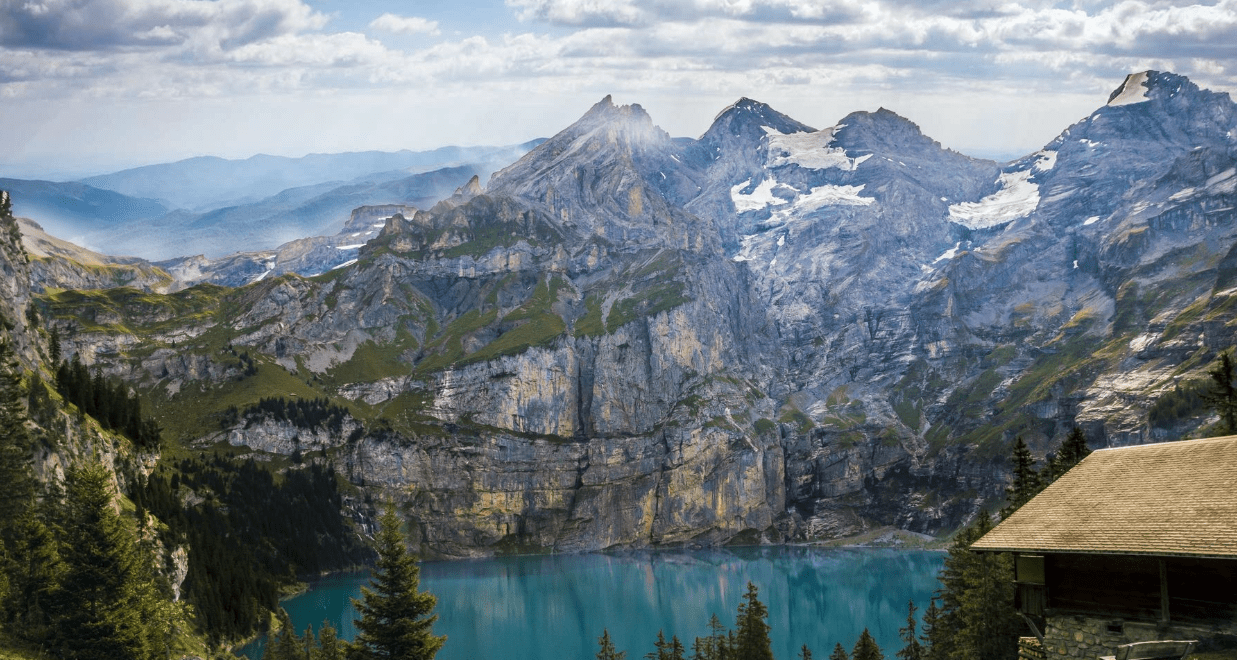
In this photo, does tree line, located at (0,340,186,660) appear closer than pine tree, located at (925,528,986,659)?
Yes

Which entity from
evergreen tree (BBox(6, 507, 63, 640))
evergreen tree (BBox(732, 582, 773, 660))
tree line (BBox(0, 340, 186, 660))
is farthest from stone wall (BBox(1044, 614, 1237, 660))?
evergreen tree (BBox(732, 582, 773, 660))

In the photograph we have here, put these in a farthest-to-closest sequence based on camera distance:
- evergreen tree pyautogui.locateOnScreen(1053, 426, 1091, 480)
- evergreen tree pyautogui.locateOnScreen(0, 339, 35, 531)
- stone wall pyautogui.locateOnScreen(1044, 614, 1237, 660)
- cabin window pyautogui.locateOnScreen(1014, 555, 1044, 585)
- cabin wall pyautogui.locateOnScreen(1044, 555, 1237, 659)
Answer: evergreen tree pyautogui.locateOnScreen(0, 339, 35, 531) → evergreen tree pyautogui.locateOnScreen(1053, 426, 1091, 480) → cabin window pyautogui.locateOnScreen(1014, 555, 1044, 585) → stone wall pyautogui.locateOnScreen(1044, 614, 1237, 660) → cabin wall pyautogui.locateOnScreen(1044, 555, 1237, 659)

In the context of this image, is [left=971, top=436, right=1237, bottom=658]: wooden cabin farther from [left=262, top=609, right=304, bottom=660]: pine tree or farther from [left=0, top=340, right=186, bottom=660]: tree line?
[left=262, top=609, right=304, bottom=660]: pine tree

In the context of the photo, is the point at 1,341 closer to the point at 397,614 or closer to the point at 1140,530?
the point at 397,614

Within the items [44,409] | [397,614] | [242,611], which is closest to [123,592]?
[397,614]

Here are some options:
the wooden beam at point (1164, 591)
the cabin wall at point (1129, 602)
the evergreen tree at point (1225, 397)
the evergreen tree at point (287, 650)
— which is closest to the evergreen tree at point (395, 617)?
the cabin wall at point (1129, 602)

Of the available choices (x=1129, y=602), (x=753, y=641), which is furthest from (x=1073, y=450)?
(x=1129, y=602)
